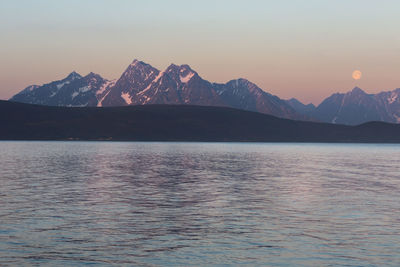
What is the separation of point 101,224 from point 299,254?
35.1 feet

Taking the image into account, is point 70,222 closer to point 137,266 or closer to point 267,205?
point 137,266

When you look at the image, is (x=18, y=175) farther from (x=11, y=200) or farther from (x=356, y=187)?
(x=356, y=187)

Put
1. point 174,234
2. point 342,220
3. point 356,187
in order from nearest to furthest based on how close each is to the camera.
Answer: point 174,234 < point 342,220 < point 356,187

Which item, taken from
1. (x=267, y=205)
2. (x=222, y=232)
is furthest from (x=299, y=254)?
(x=267, y=205)

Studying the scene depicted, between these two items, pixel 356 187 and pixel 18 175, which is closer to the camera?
pixel 356 187

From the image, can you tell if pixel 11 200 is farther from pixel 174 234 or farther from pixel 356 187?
pixel 356 187

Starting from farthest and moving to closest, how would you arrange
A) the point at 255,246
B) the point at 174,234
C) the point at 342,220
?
the point at 342,220 → the point at 174,234 → the point at 255,246

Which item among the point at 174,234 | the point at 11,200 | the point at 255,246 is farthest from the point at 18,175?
the point at 255,246

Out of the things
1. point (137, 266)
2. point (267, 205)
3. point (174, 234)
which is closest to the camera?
point (137, 266)

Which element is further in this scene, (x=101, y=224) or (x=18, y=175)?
(x=18, y=175)

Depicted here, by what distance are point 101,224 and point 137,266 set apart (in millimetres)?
8722

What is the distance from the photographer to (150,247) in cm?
2205

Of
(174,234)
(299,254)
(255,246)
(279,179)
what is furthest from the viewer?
(279,179)

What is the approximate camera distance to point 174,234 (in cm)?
2484
